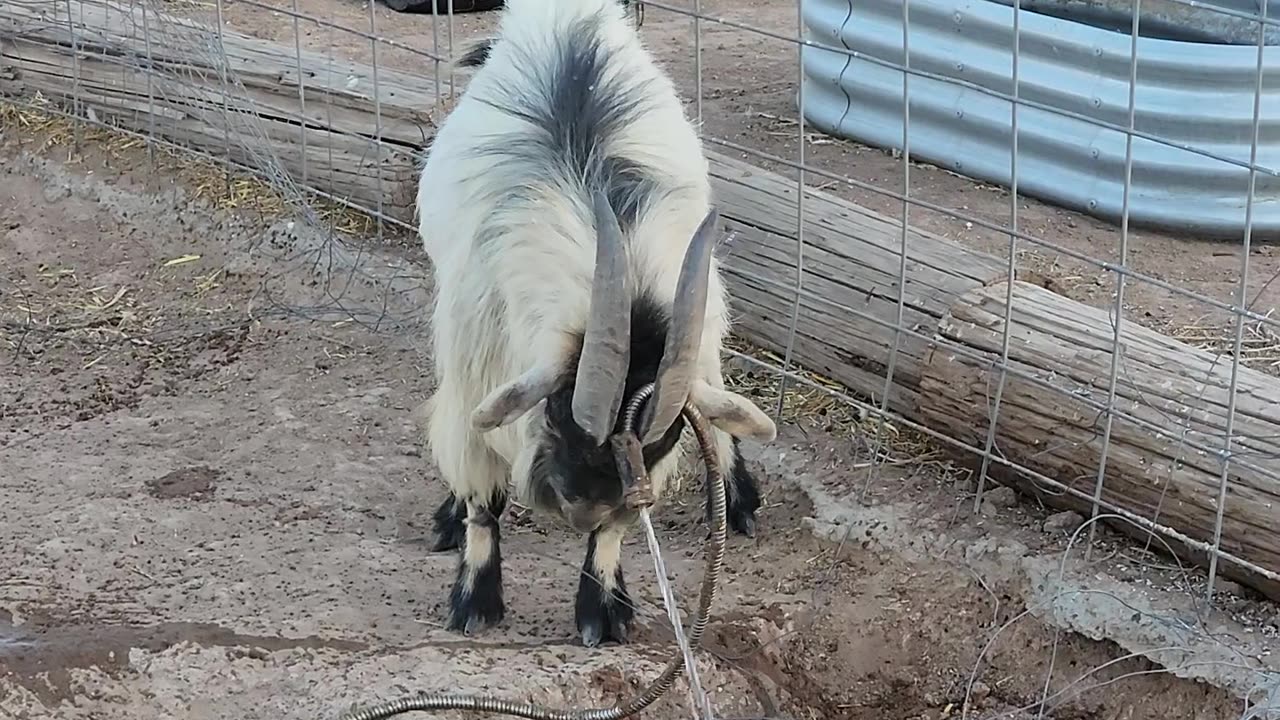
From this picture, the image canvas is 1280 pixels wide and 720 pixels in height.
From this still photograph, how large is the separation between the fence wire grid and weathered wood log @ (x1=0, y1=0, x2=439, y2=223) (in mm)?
12

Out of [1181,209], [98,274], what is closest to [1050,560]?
[1181,209]

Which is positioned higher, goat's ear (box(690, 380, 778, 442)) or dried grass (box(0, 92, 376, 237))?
goat's ear (box(690, 380, 778, 442))

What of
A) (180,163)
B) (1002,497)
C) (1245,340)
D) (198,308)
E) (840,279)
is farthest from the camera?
(180,163)

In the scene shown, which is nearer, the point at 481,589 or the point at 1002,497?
the point at 481,589

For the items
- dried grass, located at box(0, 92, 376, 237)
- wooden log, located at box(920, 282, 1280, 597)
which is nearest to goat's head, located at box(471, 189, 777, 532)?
wooden log, located at box(920, 282, 1280, 597)

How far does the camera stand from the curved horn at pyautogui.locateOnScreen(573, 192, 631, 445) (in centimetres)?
276

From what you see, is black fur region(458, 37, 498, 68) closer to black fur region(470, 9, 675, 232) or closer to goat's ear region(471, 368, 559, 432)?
black fur region(470, 9, 675, 232)

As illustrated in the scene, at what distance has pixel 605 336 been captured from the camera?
110 inches

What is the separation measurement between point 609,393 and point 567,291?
36 centimetres

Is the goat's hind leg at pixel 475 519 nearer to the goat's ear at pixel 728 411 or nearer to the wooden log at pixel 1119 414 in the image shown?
the goat's ear at pixel 728 411

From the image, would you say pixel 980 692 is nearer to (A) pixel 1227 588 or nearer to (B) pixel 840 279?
(A) pixel 1227 588

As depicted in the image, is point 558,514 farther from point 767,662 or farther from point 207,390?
point 207,390

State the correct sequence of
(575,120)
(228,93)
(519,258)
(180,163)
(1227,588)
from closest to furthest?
1. (519,258)
2. (575,120)
3. (1227,588)
4. (228,93)
5. (180,163)

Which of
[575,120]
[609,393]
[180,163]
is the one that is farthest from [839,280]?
[180,163]
